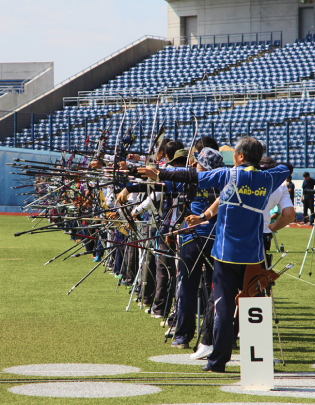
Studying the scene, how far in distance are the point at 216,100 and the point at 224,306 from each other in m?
23.2

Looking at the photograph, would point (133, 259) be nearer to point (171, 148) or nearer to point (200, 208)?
point (171, 148)

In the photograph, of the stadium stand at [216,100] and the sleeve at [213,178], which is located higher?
the stadium stand at [216,100]

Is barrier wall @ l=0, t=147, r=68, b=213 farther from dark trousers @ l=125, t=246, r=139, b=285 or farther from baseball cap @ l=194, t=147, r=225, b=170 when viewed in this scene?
baseball cap @ l=194, t=147, r=225, b=170

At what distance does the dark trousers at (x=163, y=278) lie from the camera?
5.59m

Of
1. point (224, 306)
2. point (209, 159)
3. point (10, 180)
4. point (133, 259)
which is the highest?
point (209, 159)

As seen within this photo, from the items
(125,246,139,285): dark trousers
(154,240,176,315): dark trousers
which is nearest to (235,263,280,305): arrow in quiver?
(154,240,176,315): dark trousers

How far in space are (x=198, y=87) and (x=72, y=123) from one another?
5919mm

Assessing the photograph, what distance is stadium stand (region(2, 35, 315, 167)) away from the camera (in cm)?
2209

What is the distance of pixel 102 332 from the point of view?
207 inches

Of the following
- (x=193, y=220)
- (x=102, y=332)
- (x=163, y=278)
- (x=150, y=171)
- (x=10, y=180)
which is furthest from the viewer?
(x=10, y=180)

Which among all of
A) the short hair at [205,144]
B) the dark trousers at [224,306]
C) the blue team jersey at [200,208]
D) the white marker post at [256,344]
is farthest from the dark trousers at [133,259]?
the white marker post at [256,344]

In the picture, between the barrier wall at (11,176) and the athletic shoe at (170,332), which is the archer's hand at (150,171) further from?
the barrier wall at (11,176)

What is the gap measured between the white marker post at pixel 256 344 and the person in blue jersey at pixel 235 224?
1.05 feet

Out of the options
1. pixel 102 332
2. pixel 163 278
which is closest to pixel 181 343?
pixel 102 332
